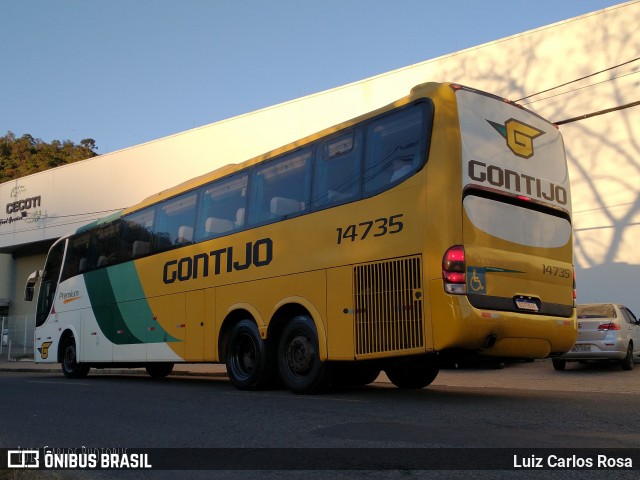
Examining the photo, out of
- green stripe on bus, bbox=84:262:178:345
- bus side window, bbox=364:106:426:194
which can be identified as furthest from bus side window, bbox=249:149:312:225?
green stripe on bus, bbox=84:262:178:345

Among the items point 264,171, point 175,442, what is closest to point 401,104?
point 264,171

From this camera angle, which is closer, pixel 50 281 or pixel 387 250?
pixel 387 250

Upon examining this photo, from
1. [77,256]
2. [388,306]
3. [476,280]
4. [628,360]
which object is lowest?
[628,360]

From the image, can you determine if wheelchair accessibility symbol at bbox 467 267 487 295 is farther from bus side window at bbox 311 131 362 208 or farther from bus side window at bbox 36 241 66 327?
bus side window at bbox 36 241 66 327

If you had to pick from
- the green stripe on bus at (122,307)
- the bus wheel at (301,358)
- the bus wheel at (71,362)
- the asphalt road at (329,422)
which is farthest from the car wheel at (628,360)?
the bus wheel at (71,362)

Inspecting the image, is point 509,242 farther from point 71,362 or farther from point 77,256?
point 71,362

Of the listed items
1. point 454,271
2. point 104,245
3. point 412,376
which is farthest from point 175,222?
point 454,271

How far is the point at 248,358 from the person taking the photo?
10789mm

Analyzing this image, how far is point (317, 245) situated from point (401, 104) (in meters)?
2.25

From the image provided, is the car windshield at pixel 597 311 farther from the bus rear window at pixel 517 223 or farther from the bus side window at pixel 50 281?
the bus side window at pixel 50 281

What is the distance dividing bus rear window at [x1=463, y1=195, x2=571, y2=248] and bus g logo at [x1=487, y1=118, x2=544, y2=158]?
0.78 metres

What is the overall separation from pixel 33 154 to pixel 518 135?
61.4 meters

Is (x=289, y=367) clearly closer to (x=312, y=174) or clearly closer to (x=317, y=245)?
(x=317, y=245)

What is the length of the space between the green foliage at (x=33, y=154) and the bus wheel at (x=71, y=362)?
152 feet
